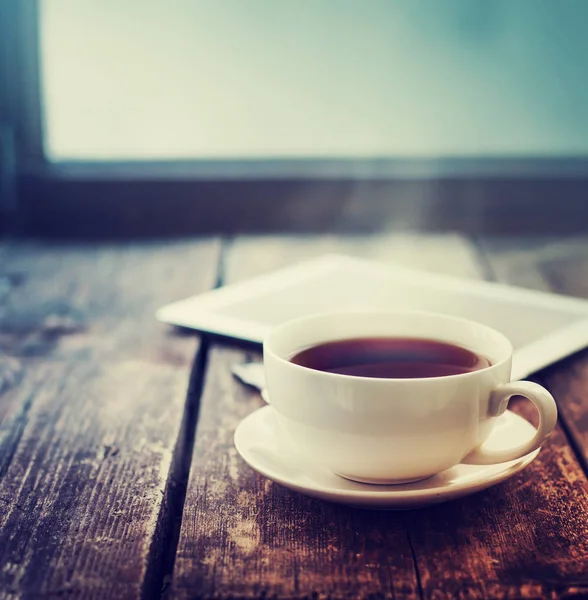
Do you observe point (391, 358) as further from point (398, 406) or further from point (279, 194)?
point (279, 194)

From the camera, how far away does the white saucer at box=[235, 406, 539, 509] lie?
0.41 m

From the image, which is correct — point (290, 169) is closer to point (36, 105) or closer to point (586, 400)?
point (36, 105)

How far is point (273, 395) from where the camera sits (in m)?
0.46

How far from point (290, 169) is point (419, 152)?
0.27 m

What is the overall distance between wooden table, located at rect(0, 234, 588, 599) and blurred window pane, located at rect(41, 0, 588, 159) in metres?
0.75

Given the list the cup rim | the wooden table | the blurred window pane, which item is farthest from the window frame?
the cup rim

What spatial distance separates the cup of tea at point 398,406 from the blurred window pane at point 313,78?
3.67 ft

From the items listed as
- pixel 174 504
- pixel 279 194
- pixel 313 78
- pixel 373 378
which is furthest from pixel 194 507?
pixel 313 78

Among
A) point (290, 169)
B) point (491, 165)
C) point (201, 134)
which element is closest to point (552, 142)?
point (491, 165)

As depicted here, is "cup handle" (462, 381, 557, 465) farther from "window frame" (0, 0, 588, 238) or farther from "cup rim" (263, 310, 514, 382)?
"window frame" (0, 0, 588, 238)

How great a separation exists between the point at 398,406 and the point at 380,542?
0.08m

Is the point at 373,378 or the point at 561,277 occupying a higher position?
the point at 373,378

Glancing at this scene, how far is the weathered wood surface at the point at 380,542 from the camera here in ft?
1.27

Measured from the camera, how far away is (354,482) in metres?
0.45
